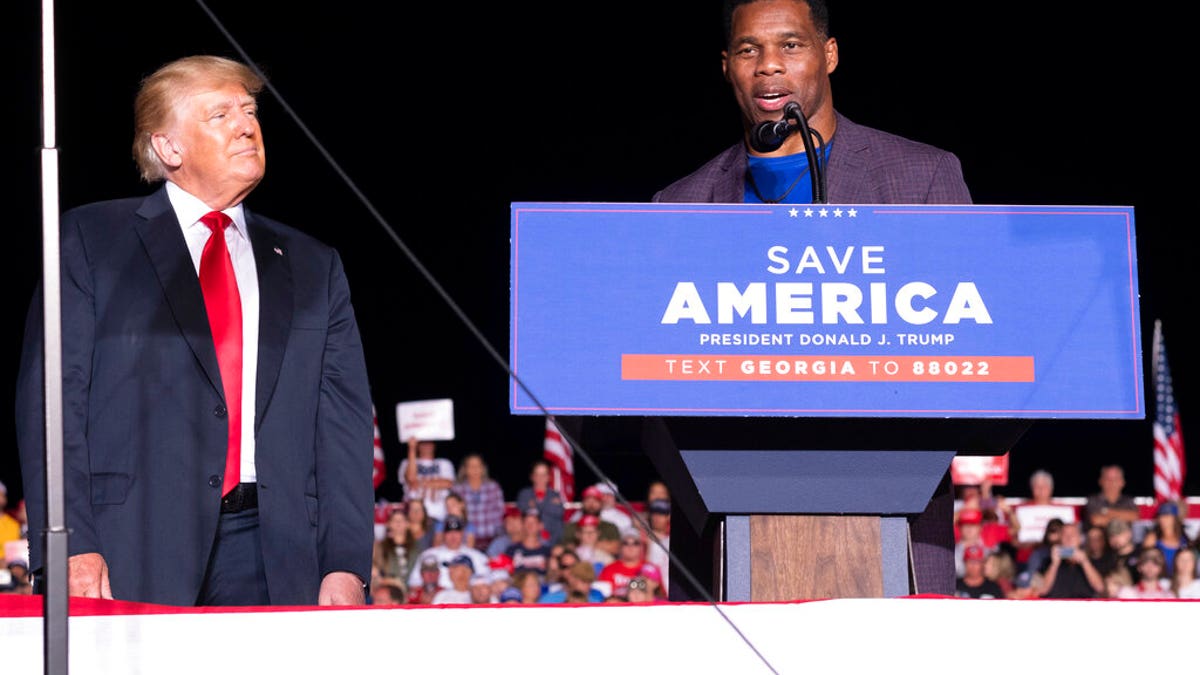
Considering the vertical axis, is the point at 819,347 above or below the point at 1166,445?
above

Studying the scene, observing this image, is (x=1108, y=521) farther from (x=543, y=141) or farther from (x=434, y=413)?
(x=543, y=141)

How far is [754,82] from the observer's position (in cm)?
258

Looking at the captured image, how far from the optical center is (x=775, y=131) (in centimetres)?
211

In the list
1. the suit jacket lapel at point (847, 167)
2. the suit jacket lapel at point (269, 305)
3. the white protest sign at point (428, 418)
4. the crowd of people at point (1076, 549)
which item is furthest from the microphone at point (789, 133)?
the white protest sign at point (428, 418)

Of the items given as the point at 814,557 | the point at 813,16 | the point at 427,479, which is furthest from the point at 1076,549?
the point at 814,557

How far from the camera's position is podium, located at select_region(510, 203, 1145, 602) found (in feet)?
6.09

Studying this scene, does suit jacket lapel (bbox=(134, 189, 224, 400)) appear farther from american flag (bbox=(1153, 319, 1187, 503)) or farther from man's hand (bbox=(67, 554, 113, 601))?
american flag (bbox=(1153, 319, 1187, 503))

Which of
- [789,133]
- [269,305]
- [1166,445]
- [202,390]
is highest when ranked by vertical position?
[789,133]

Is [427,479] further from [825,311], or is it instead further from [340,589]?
[825,311]

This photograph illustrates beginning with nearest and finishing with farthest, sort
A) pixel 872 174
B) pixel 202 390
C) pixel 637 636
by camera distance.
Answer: pixel 637 636 < pixel 202 390 < pixel 872 174

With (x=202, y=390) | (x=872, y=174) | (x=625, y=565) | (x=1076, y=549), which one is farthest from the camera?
(x=1076, y=549)

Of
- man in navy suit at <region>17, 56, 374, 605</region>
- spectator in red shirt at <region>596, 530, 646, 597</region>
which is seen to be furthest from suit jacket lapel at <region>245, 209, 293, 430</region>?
spectator in red shirt at <region>596, 530, 646, 597</region>

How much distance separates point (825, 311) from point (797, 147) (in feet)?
2.49

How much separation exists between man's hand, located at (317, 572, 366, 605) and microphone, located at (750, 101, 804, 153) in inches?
31.5
